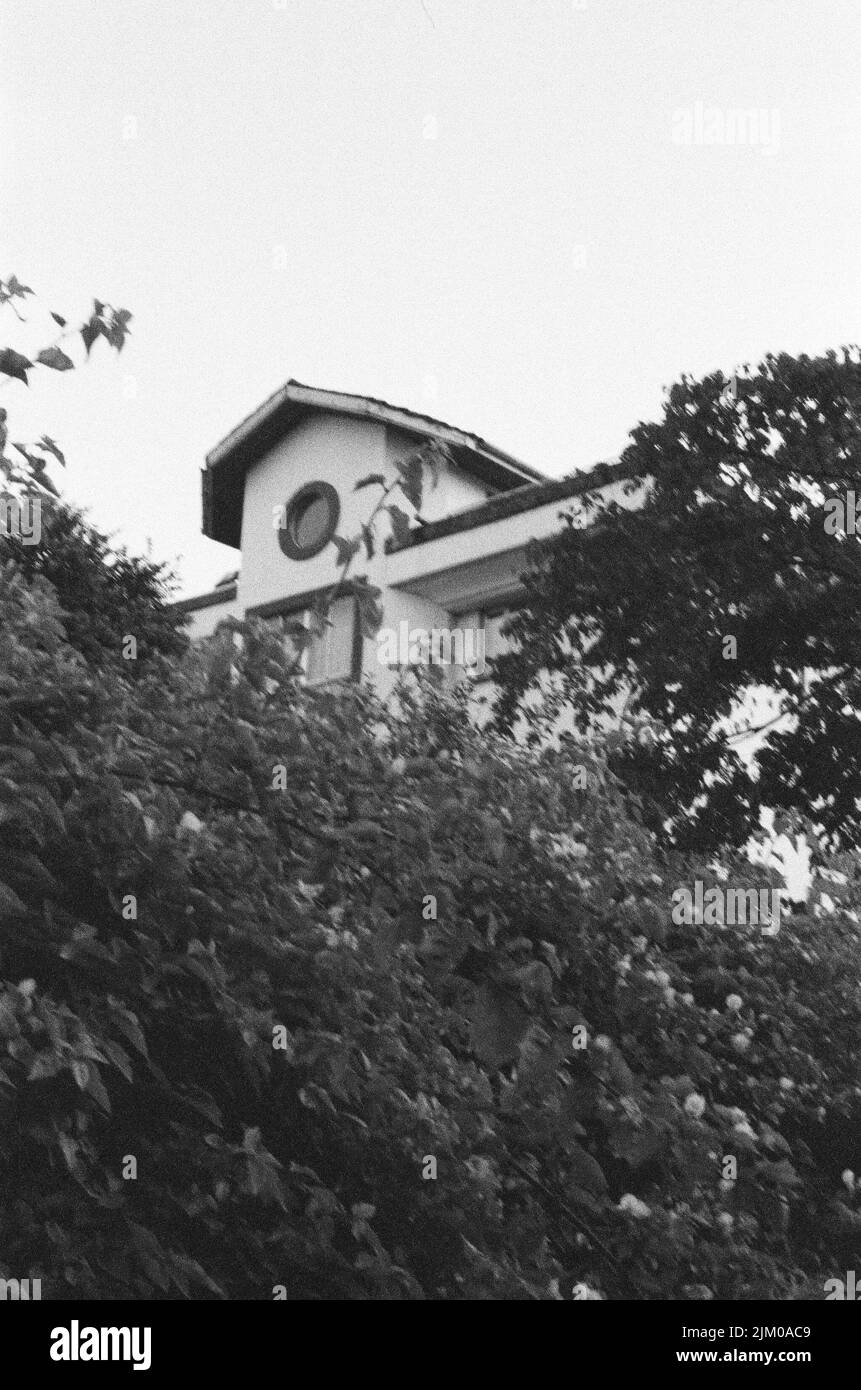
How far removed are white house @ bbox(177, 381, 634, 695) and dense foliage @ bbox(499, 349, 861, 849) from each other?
5.37 metres

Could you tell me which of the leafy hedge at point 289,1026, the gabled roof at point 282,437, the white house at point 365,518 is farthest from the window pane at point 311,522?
the leafy hedge at point 289,1026

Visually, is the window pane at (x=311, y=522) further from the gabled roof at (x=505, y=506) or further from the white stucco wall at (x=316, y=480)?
the gabled roof at (x=505, y=506)

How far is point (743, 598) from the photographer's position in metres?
16.5

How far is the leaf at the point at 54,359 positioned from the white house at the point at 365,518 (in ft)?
60.4

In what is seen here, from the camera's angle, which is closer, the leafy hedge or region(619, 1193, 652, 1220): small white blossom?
the leafy hedge

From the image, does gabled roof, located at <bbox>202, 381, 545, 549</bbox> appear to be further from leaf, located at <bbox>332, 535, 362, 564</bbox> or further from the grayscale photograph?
leaf, located at <bbox>332, 535, 362, 564</bbox>

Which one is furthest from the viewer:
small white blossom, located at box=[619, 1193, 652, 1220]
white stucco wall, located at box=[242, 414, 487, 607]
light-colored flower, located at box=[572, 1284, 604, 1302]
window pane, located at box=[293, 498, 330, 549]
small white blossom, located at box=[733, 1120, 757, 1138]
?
window pane, located at box=[293, 498, 330, 549]

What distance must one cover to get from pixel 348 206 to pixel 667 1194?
5.03 meters

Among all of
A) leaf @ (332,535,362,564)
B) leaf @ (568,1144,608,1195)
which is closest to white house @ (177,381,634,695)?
leaf @ (568,1144,608,1195)

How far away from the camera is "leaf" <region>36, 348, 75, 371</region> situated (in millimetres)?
3867

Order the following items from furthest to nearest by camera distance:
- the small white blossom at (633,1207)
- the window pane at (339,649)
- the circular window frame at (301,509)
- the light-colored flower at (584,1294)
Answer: the circular window frame at (301,509) → the window pane at (339,649) → the small white blossom at (633,1207) → the light-colored flower at (584,1294)

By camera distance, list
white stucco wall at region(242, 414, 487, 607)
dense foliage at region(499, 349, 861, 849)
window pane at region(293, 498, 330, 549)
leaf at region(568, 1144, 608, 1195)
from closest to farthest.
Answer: leaf at region(568, 1144, 608, 1195) → dense foliage at region(499, 349, 861, 849) → white stucco wall at region(242, 414, 487, 607) → window pane at region(293, 498, 330, 549)

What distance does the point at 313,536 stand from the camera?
2642 centimetres

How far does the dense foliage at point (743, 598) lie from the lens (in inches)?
643
